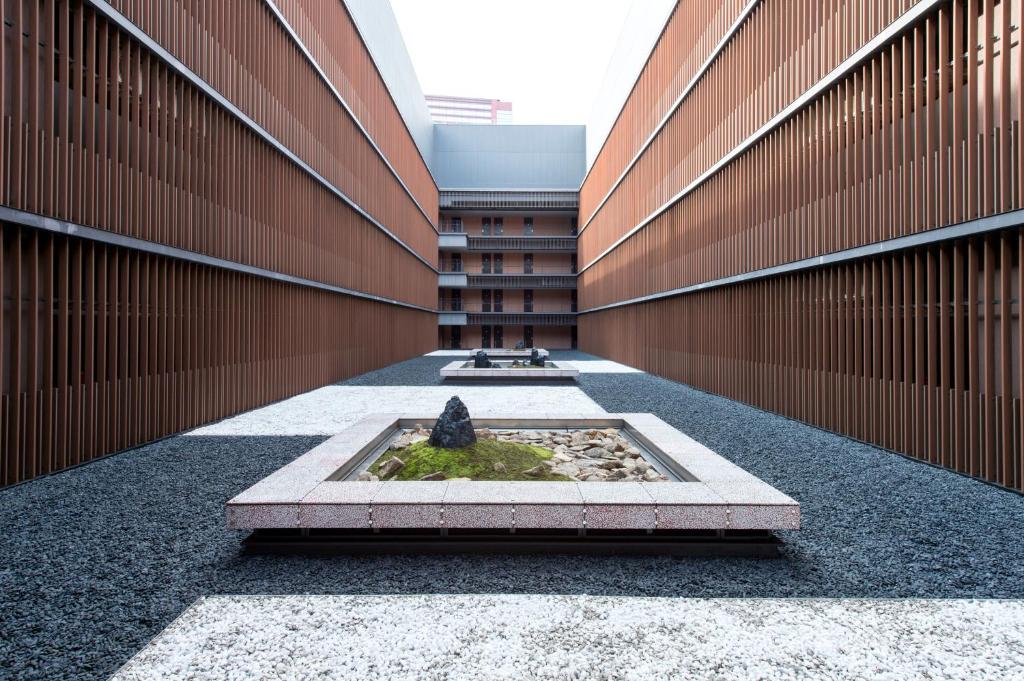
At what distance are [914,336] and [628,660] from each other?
720 cm

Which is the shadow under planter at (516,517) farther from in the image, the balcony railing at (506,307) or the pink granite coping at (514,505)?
the balcony railing at (506,307)

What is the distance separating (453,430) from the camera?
617cm

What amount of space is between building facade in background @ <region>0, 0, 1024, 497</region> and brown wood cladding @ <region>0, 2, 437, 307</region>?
0.04 meters

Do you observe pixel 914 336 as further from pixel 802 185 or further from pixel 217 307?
pixel 217 307

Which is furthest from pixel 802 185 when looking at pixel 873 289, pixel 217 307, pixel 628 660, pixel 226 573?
pixel 217 307

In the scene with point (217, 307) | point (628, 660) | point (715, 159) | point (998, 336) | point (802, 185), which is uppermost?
point (715, 159)

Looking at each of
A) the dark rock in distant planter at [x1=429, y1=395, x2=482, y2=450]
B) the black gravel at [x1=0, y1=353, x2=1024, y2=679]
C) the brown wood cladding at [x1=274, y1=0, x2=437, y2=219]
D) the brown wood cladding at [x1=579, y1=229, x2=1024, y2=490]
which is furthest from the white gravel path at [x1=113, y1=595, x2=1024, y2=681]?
the brown wood cladding at [x1=274, y1=0, x2=437, y2=219]

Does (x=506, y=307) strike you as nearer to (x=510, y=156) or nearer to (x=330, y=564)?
(x=510, y=156)

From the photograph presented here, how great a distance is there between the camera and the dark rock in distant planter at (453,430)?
6.13 metres

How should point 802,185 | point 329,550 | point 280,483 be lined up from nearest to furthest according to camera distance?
point 329,550
point 280,483
point 802,185

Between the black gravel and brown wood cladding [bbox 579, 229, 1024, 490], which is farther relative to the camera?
brown wood cladding [bbox 579, 229, 1024, 490]

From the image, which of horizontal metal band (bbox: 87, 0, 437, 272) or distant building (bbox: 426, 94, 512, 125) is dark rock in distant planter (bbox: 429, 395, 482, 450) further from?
distant building (bbox: 426, 94, 512, 125)

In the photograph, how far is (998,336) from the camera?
6.32 metres

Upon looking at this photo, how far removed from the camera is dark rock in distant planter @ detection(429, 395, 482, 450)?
6129 mm
